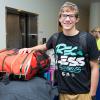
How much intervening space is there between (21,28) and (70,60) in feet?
10.6

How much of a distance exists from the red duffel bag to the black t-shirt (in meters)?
0.14

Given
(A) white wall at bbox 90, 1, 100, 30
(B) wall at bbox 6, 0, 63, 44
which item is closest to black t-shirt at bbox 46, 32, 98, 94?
(B) wall at bbox 6, 0, 63, 44

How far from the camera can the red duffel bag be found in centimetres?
148

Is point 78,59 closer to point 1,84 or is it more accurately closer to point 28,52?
point 28,52

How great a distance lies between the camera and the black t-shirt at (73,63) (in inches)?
59.7

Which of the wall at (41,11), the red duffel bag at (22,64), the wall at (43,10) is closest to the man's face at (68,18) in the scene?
the red duffel bag at (22,64)

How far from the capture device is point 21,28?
4656 mm

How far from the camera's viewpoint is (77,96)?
1.58m

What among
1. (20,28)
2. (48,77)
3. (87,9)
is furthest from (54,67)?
(87,9)

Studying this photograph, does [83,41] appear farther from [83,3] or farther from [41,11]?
[83,3]

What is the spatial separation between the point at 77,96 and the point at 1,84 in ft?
1.76

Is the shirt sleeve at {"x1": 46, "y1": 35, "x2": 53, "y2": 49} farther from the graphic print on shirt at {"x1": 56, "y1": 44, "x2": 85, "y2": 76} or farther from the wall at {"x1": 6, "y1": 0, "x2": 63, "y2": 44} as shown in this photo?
the wall at {"x1": 6, "y1": 0, "x2": 63, "y2": 44}

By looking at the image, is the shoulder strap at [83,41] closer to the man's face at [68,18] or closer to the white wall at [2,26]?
the man's face at [68,18]

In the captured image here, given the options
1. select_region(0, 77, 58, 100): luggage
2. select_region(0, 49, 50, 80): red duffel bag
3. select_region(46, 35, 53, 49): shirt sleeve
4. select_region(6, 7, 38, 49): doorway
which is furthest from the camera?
select_region(6, 7, 38, 49): doorway
